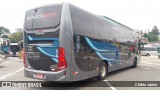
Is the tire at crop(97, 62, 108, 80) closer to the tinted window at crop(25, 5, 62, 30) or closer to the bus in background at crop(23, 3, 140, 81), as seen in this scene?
the bus in background at crop(23, 3, 140, 81)

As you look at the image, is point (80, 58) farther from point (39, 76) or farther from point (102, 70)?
point (102, 70)

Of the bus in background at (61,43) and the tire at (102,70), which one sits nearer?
the bus in background at (61,43)

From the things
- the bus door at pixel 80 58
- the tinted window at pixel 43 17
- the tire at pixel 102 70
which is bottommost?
the tire at pixel 102 70

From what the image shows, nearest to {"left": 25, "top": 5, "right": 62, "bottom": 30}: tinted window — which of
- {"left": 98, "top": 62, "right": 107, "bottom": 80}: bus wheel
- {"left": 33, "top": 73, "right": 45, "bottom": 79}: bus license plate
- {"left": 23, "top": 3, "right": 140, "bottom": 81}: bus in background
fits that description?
→ {"left": 23, "top": 3, "right": 140, "bottom": 81}: bus in background

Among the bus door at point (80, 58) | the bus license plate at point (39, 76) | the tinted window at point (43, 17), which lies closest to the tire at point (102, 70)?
the bus door at point (80, 58)

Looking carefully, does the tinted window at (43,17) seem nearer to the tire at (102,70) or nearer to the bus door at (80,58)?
the bus door at (80,58)

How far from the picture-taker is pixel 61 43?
8.99 m

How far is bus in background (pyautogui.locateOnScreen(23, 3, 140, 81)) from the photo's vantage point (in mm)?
9040

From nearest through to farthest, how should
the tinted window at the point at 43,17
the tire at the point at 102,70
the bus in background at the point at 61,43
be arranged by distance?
the bus in background at the point at 61,43
the tinted window at the point at 43,17
the tire at the point at 102,70

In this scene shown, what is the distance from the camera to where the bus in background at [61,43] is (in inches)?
356

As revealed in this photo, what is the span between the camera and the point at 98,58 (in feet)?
38.4

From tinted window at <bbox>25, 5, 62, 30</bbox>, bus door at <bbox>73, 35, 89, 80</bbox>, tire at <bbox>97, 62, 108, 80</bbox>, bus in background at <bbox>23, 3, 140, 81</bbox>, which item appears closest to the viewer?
bus in background at <bbox>23, 3, 140, 81</bbox>

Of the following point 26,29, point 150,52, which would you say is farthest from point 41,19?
point 150,52

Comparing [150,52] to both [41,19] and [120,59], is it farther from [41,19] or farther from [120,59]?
[41,19]
